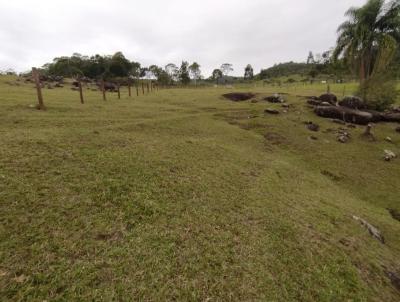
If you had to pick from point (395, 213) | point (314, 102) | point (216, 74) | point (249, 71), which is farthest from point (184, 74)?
point (395, 213)

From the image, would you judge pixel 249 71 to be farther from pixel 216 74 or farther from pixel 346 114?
pixel 346 114

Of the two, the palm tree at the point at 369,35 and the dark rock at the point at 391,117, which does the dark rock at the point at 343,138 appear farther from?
the palm tree at the point at 369,35

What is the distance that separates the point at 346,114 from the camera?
17.7 metres

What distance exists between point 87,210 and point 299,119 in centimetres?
1682

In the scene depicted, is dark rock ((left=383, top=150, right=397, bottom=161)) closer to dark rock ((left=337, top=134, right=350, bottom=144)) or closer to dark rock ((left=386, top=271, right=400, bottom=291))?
dark rock ((left=337, top=134, right=350, bottom=144))

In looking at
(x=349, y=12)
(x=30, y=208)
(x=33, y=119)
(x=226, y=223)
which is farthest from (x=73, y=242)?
(x=349, y=12)

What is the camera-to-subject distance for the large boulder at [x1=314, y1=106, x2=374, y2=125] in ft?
56.9

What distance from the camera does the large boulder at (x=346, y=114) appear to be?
56.9ft

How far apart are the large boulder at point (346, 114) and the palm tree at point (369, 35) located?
9.00 meters

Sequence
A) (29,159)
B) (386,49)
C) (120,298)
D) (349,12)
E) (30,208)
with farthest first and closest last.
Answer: (349,12)
(386,49)
(29,159)
(30,208)
(120,298)

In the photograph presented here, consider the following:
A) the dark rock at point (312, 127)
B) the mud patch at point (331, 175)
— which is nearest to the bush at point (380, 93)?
the dark rock at point (312, 127)

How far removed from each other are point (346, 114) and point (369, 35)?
48.5ft

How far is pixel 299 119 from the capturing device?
17.2 metres

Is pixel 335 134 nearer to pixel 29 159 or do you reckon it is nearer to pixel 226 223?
pixel 226 223
